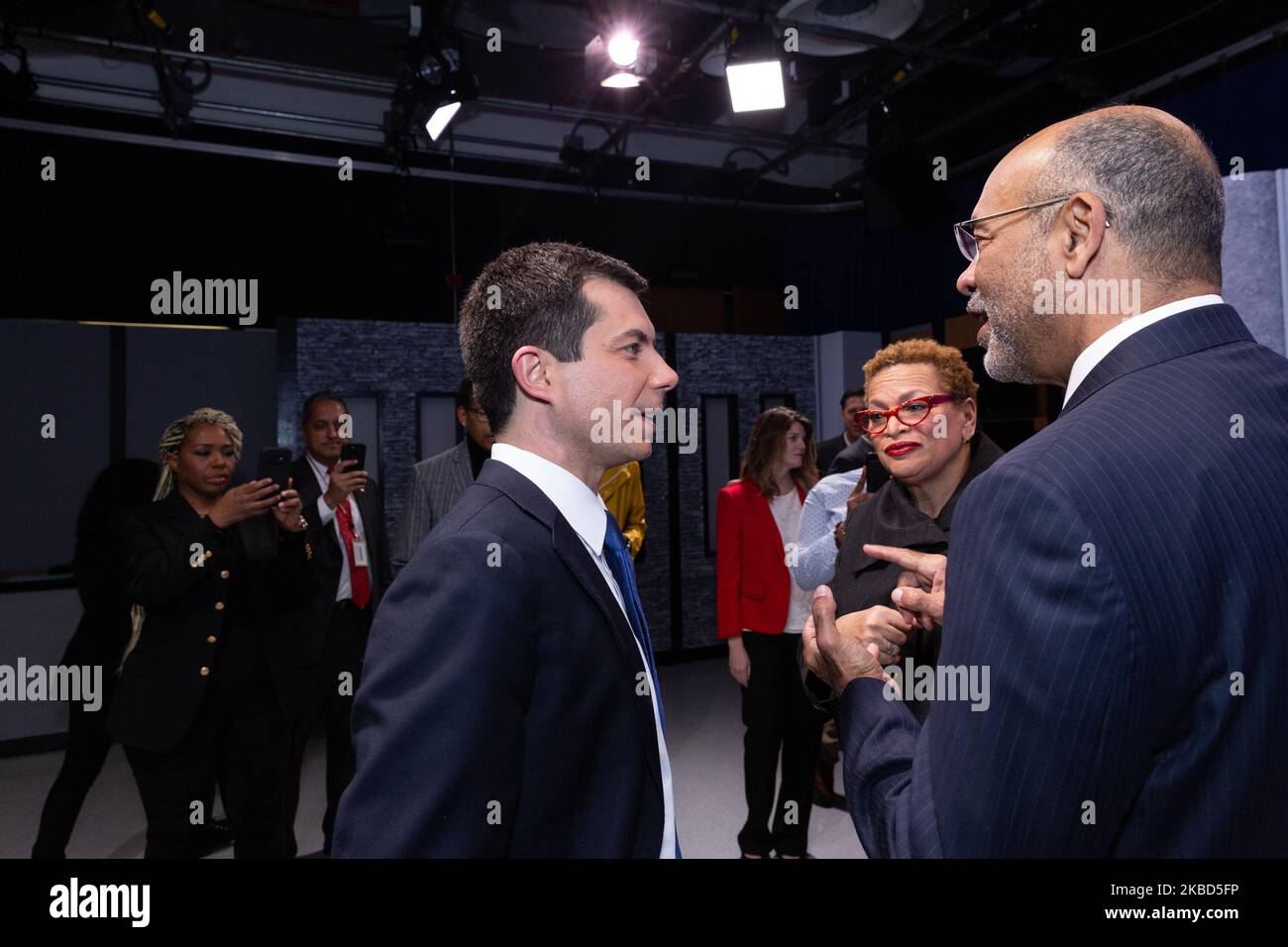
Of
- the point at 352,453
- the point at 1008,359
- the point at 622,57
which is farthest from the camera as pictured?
the point at 622,57

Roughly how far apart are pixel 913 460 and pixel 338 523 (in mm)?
2322

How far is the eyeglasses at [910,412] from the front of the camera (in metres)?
1.90

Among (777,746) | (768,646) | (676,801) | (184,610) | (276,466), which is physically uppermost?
(276,466)

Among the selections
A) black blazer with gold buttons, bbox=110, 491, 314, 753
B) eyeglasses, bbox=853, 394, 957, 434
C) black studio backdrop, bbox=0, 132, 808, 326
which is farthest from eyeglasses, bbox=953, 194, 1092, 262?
black studio backdrop, bbox=0, 132, 808, 326

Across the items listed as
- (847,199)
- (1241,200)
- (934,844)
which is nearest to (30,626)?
(934,844)

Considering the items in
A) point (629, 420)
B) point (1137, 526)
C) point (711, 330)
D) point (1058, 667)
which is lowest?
point (1058, 667)

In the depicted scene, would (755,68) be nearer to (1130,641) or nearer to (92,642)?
(92,642)

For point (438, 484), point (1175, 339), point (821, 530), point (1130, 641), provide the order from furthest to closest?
point (438, 484) → point (821, 530) → point (1175, 339) → point (1130, 641)

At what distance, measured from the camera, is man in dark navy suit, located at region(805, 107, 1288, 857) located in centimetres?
70

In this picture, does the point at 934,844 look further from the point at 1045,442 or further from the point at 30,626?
the point at 30,626

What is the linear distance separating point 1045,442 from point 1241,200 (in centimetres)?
278

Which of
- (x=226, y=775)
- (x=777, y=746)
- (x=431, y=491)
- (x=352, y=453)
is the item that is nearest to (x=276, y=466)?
(x=352, y=453)

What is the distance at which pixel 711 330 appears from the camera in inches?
293

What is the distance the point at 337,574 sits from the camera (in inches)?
122
